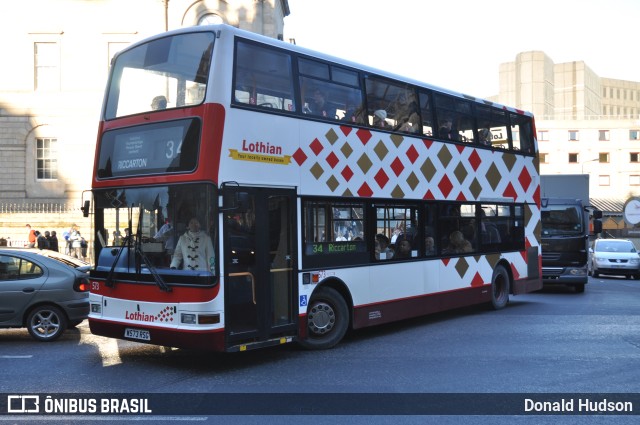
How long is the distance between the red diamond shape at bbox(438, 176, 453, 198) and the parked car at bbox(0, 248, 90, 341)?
650cm

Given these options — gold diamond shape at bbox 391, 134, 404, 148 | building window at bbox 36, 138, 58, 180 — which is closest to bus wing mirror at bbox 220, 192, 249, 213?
gold diamond shape at bbox 391, 134, 404, 148

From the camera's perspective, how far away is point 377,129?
11.2 metres

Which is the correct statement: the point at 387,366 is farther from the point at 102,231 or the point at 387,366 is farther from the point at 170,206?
the point at 102,231

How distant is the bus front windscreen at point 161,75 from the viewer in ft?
28.2

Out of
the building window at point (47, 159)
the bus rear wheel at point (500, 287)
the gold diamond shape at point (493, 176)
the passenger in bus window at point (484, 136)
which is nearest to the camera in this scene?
the passenger in bus window at point (484, 136)

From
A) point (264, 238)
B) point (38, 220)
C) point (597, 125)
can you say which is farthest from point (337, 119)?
point (597, 125)

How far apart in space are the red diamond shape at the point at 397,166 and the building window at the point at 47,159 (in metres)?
33.9

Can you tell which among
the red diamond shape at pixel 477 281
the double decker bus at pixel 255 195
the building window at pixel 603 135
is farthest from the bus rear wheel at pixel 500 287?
the building window at pixel 603 135

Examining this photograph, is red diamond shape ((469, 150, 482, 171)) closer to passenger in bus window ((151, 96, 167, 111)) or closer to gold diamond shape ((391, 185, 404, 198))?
gold diamond shape ((391, 185, 404, 198))

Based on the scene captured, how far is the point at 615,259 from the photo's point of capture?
90.2ft

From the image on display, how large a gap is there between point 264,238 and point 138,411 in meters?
3.03

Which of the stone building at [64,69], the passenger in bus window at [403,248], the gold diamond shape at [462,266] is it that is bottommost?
the gold diamond shape at [462,266]

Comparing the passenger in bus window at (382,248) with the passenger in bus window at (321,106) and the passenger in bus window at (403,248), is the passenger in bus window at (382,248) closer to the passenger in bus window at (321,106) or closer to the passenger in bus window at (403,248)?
the passenger in bus window at (403,248)

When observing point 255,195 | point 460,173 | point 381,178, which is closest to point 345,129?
point 381,178
